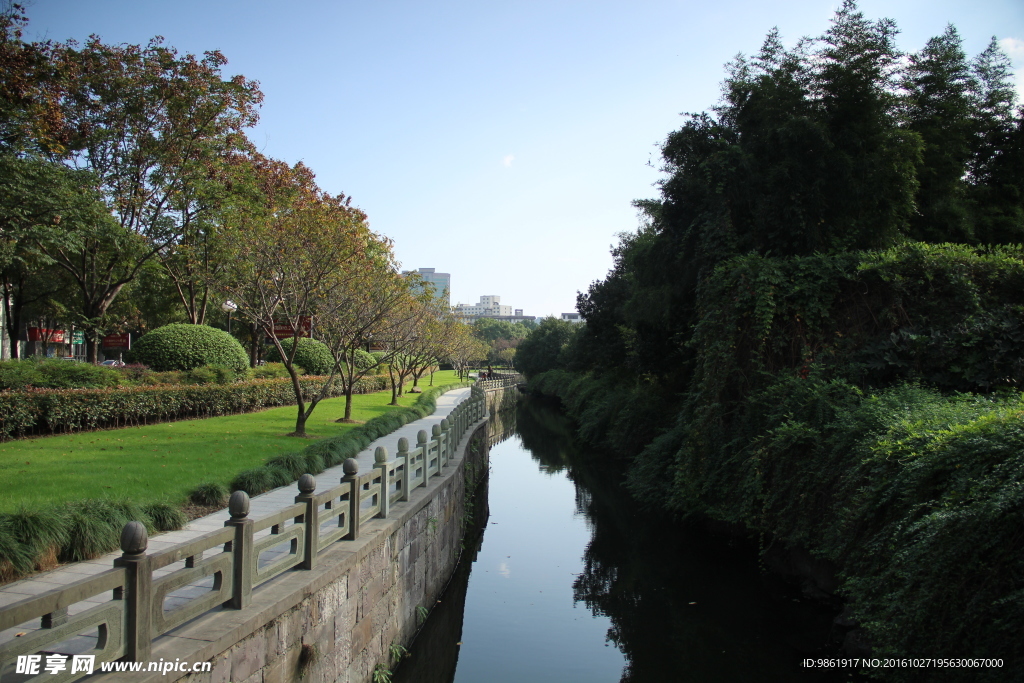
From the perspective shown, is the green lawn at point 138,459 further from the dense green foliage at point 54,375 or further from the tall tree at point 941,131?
the tall tree at point 941,131

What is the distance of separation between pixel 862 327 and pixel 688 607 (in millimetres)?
5313

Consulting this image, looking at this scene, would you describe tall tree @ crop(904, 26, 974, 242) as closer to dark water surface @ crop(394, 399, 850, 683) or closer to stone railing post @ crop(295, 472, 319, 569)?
dark water surface @ crop(394, 399, 850, 683)

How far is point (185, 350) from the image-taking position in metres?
19.9

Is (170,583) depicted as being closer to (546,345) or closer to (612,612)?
(612,612)

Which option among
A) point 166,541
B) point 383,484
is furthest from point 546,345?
point 166,541

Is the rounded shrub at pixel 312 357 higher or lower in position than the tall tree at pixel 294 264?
lower

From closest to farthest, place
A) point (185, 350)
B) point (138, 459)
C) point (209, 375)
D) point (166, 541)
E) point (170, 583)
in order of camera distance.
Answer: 1. point (170, 583)
2. point (166, 541)
3. point (138, 459)
4. point (209, 375)
5. point (185, 350)

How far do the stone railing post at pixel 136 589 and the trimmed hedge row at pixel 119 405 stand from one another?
1029cm

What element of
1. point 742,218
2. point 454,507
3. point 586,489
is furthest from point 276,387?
point 742,218

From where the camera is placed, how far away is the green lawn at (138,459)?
8297 mm

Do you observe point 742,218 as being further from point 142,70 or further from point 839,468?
point 142,70

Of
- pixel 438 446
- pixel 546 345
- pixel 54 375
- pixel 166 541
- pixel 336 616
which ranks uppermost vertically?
pixel 546 345

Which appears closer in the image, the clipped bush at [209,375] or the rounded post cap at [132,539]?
the rounded post cap at [132,539]

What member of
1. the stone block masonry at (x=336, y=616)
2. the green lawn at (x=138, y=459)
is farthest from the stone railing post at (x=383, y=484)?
the green lawn at (x=138, y=459)
